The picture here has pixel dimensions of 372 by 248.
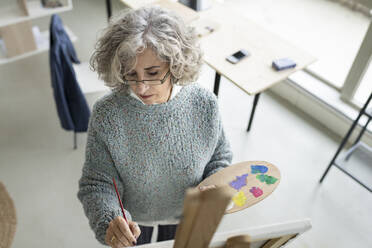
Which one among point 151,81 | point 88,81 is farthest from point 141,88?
point 88,81

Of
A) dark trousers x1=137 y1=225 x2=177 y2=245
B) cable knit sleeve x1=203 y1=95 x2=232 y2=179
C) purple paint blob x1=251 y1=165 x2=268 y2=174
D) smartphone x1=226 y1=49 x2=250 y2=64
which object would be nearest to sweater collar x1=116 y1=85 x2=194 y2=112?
cable knit sleeve x1=203 y1=95 x2=232 y2=179

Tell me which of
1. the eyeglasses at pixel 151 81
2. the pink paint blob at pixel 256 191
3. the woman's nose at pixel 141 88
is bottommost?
the pink paint blob at pixel 256 191

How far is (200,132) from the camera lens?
124 cm

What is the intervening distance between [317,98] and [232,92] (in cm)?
77

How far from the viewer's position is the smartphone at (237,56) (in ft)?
6.84

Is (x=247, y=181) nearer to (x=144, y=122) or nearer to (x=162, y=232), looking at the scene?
(x=144, y=122)

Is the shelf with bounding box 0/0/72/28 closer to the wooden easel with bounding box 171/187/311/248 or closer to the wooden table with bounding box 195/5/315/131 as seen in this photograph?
the wooden table with bounding box 195/5/315/131

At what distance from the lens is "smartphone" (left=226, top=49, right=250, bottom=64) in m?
2.08

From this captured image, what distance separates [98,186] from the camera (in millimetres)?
1172

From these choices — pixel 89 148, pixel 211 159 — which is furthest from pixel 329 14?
pixel 89 148

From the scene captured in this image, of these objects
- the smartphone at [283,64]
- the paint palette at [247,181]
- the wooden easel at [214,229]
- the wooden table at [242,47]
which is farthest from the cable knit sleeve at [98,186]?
the smartphone at [283,64]

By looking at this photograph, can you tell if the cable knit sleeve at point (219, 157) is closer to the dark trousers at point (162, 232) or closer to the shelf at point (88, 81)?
the dark trousers at point (162, 232)

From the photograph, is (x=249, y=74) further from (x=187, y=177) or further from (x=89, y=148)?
(x=89, y=148)

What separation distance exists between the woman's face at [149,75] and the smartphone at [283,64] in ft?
3.59
